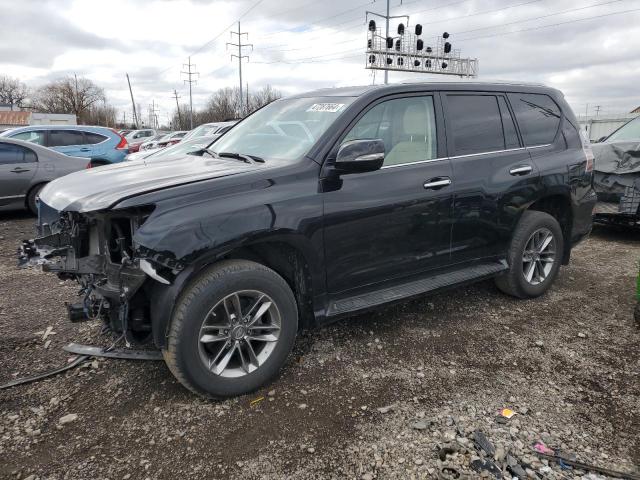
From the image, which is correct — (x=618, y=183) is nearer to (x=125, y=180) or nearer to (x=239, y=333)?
(x=239, y=333)

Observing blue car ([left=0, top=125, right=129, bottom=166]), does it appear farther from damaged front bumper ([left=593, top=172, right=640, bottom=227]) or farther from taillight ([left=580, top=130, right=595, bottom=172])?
damaged front bumper ([left=593, top=172, right=640, bottom=227])

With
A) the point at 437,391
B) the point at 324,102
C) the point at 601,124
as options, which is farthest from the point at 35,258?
the point at 601,124

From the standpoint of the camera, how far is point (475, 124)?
3861 mm

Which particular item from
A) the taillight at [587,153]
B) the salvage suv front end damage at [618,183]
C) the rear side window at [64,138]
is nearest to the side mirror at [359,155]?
the taillight at [587,153]

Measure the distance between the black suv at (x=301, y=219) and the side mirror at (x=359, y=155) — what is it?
0.04 feet

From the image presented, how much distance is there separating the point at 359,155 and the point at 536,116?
89.0 inches

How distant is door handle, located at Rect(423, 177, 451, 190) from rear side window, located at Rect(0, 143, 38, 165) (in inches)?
311

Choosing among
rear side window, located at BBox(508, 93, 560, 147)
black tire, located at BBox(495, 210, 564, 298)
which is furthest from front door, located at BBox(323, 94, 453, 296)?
rear side window, located at BBox(508, 93, 560, 147)

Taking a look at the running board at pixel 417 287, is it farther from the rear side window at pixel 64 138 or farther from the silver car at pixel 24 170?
the rear side window at pixel 64 138

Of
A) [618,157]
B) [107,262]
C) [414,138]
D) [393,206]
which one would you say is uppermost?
[414,138]

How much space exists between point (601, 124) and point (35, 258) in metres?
28.5

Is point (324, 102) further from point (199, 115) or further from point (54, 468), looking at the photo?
point (199, 115)

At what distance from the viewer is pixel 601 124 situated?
985 inches

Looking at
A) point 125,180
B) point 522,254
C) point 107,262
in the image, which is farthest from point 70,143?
point 522,254
